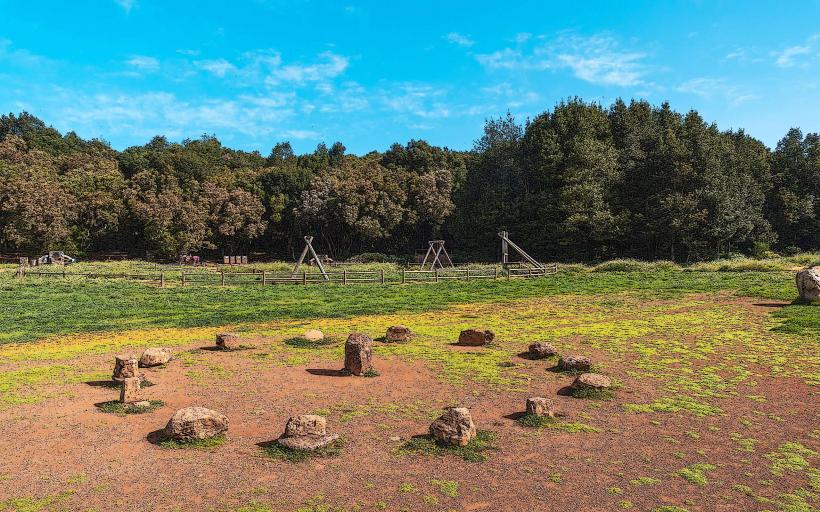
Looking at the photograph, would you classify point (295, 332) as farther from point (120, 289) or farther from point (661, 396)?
point (120, 289)

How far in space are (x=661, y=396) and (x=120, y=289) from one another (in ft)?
105

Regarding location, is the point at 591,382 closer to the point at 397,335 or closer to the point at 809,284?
the point at 397,335

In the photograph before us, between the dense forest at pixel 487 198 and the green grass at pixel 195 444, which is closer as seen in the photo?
the green grass at pixel 195 444

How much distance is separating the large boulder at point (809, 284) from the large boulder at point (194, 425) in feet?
76.8

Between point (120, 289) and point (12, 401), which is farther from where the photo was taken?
point (120, 289)

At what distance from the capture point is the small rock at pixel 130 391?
10.3 meters

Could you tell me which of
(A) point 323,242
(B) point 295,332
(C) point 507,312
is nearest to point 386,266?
(A) point 323,242

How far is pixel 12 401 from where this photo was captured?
34.4 feet

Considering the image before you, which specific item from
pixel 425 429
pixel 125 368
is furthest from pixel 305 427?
pixel 125 368

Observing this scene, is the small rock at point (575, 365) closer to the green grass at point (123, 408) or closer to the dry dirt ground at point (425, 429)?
the dry dirt ground at point (425, 429)

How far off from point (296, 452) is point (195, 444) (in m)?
1.80

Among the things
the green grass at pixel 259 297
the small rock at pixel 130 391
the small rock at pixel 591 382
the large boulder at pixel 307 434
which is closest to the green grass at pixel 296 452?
the large boulder at pixel 307 434

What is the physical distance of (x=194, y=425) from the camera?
8484 mm

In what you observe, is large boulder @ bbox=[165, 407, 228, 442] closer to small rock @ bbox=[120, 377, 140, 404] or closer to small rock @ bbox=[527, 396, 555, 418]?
small rock @ bbox=[120, 377, 140, 404]
